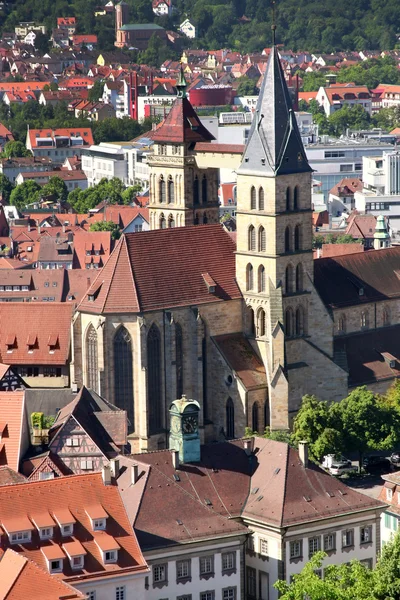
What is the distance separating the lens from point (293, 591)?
8962cm

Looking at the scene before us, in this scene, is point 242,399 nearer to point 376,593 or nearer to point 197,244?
point 197,244

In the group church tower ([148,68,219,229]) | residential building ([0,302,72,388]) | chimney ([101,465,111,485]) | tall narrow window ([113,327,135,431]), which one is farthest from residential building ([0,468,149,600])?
church tower ([148,68,219,229])

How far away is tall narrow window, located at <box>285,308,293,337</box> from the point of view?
440 feet

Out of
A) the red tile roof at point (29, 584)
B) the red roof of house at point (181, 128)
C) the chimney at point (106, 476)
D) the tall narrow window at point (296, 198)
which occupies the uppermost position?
the red roof of house at point (181, 128)

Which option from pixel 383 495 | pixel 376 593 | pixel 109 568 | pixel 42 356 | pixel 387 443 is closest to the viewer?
pixel 376 593

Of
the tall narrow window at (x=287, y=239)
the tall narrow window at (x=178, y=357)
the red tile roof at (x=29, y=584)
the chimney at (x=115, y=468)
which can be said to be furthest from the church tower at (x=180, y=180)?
the red tile roof at (x=29, y=584)

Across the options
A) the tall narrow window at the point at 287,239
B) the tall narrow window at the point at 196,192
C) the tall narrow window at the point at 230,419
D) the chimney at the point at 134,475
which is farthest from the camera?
the tall narrow window at the point at 196,192

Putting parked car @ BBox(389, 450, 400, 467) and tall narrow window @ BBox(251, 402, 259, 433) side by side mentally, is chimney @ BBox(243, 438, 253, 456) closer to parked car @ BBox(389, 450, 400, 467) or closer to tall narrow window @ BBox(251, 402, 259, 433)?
parked car @ BBox(389, 450, 400, 467)

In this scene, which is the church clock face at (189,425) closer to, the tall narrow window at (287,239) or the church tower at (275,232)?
the church tower at (275,232)

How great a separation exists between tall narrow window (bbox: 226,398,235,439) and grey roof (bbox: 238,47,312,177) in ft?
44.5

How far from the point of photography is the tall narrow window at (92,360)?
130 metres

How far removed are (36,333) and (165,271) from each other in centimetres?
1158

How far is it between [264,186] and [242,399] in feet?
40.9

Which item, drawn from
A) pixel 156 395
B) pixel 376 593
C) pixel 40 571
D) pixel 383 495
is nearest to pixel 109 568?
pixel 40 571
